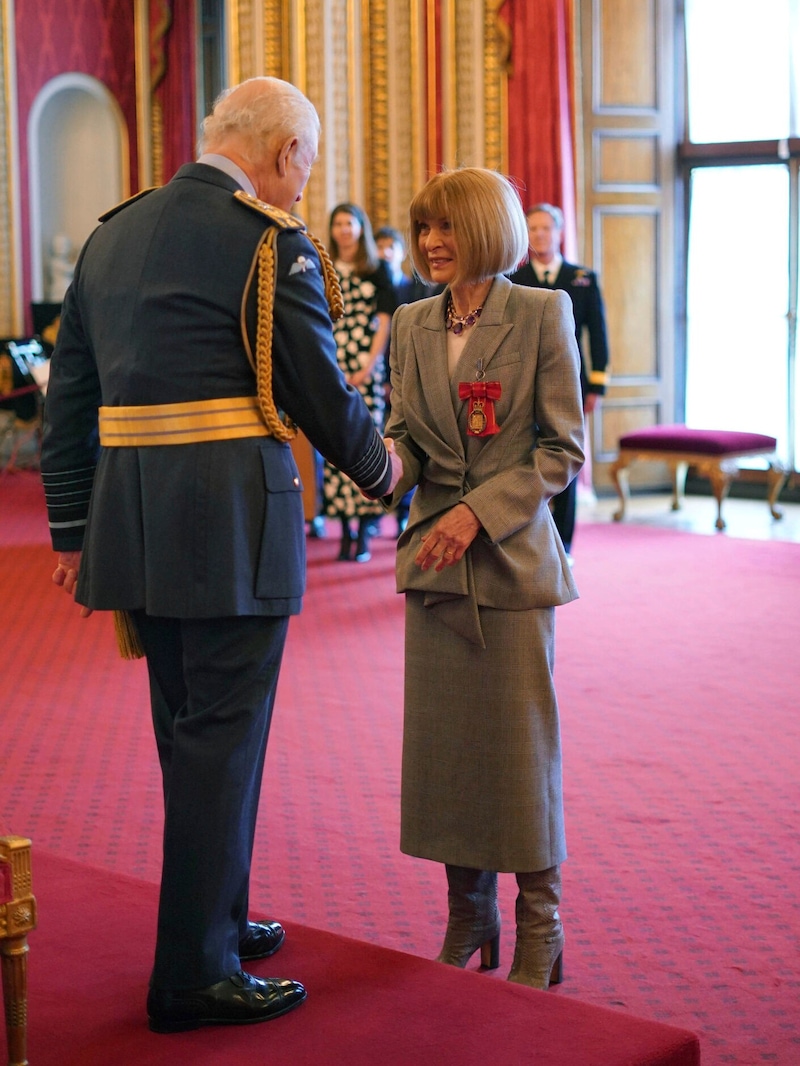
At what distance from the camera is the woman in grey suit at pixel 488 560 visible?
2465 mm

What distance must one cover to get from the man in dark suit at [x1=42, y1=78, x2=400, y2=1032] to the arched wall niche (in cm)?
1121

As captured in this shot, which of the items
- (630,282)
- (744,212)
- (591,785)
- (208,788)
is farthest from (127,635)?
(744,212)

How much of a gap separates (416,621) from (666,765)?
1.67 meters

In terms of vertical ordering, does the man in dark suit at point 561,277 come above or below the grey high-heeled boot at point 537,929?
above

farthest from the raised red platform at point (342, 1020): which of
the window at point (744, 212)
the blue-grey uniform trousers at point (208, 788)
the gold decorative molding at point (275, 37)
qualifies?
the gold decorative molding at point (275, 37)

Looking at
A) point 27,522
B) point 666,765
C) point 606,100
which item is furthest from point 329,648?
point 606,100

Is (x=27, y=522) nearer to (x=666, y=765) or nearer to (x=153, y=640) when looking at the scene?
(x=666, y=765)

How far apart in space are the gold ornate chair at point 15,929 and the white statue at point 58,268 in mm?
11061

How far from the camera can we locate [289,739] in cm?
432

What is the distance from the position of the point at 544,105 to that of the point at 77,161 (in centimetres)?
591

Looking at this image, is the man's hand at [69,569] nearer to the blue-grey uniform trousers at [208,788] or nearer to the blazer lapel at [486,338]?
the blue-grey uniform trousers at [208,788]

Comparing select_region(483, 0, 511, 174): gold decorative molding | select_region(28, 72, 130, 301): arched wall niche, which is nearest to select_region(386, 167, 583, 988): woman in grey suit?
select_region(483, 0, 511, 174): gold decorative molding

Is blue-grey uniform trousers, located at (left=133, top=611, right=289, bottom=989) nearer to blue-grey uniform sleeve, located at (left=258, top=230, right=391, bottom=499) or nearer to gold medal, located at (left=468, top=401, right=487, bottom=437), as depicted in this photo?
blue-grey uniform sleeve, located at (left=258, top=230, right=391, bottom=499)

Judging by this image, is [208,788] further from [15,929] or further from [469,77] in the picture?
[469,77]
